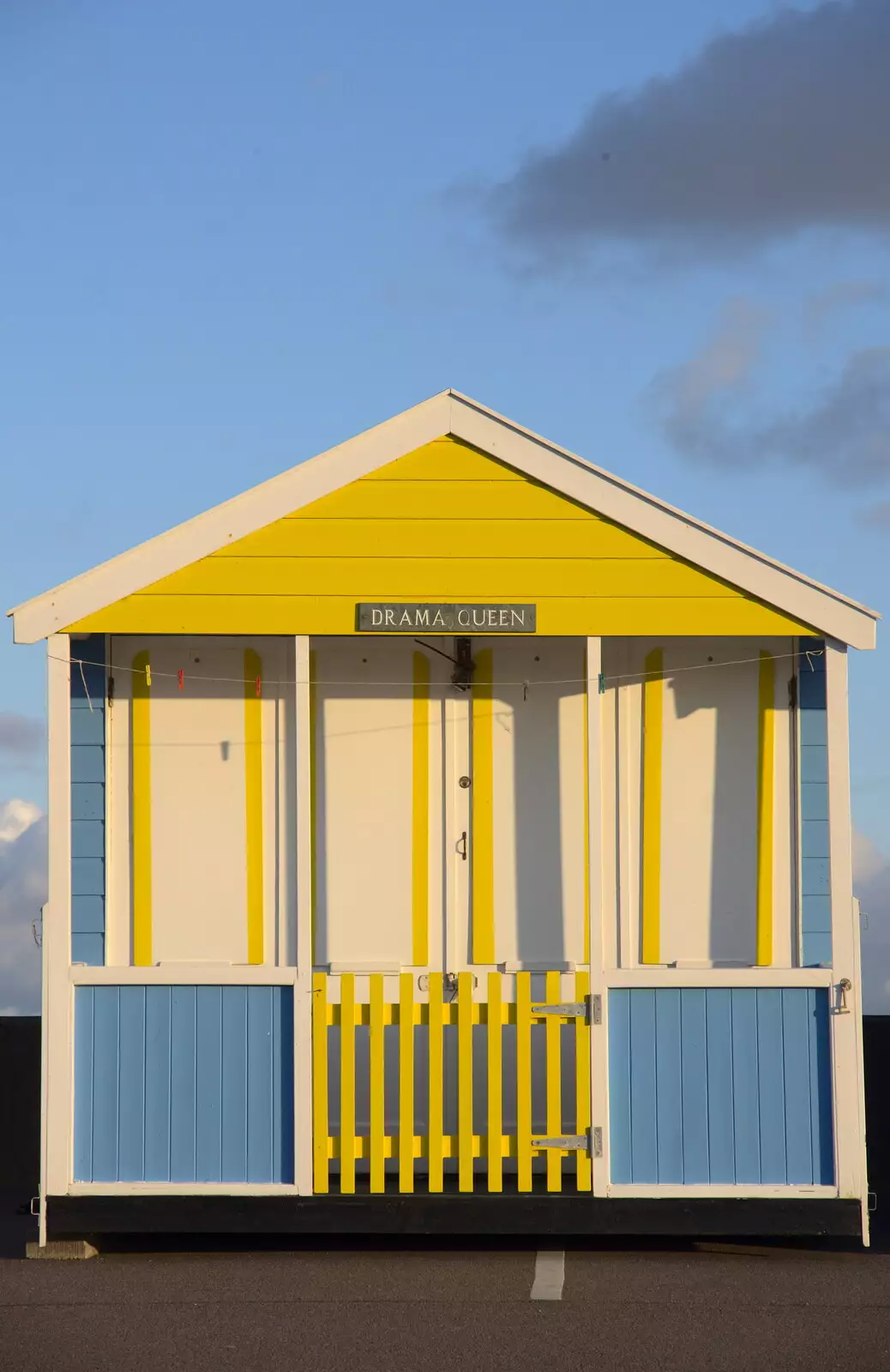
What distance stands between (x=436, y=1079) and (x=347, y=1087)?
0.42 metres

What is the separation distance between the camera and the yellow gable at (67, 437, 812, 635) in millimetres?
8398

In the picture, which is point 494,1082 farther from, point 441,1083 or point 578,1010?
point 578,1010

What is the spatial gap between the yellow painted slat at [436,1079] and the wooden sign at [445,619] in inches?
64.3

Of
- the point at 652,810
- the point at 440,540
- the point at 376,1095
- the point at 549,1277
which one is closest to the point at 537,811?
the point at 652,810

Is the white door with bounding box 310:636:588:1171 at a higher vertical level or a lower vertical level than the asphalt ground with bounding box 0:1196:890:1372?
higher

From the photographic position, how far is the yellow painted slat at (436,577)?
331 inches

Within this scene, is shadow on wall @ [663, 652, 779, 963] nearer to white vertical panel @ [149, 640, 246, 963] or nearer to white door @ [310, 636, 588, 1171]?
white door @ [310, 636, 588, 1171]

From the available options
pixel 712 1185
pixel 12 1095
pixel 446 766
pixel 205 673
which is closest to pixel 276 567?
pixel 205 673

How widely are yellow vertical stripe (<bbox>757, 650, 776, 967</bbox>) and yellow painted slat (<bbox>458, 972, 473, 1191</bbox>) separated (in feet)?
5.63

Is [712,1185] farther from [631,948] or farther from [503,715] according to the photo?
A: [503,715]

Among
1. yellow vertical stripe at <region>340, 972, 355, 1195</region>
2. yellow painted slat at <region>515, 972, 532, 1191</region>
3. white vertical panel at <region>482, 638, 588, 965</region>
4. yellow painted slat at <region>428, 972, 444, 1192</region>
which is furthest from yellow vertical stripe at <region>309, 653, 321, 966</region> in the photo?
yellow painted slat at <region>515, 972, 532, 1191</region>

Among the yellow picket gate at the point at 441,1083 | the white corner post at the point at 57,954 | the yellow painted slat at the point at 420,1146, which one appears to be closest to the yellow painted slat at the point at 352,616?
the white corner post at the point at 57,954

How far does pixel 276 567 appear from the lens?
8.44 m

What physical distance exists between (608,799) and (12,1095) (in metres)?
4.28
